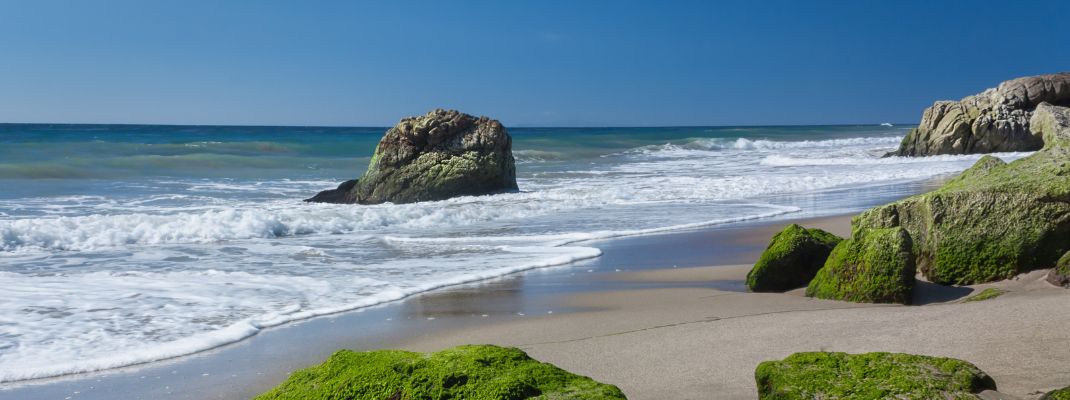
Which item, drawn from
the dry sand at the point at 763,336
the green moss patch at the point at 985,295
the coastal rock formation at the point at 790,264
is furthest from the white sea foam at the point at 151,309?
the green moss patch at the point at 985,295

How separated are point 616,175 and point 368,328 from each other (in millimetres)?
18756

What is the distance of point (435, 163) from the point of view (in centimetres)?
1614

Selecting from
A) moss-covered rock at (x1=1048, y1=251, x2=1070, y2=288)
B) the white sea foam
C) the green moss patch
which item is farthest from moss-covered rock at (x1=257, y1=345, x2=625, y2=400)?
moss-covered rock at (x1=1048, y1=251, x2=1070, y2=288)

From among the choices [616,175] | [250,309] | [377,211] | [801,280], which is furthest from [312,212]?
[616,175]

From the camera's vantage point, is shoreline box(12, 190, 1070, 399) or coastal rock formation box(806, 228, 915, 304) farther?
coastal rock formation box(806, 228, 915, 304)

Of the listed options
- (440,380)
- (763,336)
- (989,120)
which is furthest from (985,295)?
(989,120)

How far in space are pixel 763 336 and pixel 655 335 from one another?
1.91 ft

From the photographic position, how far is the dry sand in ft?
12.1

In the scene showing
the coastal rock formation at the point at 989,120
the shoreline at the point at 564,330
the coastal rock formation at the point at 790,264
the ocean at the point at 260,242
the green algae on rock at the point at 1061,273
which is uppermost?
the coastal rock formation at the point at 989,120

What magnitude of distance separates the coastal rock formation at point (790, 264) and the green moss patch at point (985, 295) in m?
1.26

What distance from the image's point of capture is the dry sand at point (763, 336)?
3.69 meters

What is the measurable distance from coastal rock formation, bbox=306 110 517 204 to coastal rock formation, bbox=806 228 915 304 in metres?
10.7

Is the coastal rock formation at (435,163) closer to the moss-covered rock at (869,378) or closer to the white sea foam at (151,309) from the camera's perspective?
the white sea foam at (151,309)

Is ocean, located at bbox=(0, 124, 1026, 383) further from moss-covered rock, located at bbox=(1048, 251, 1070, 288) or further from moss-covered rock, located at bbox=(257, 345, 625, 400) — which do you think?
moss-covered rock, located at bbox=(1048, 251, 1070, 288)
